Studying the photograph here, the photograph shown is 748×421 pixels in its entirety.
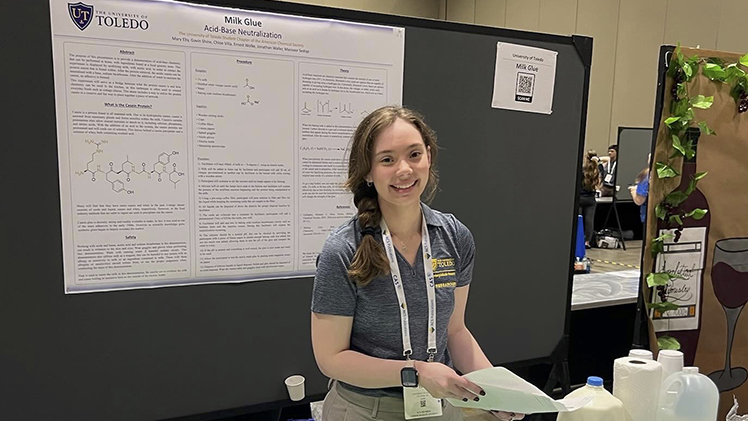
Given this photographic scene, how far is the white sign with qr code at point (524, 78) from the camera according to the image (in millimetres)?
1908

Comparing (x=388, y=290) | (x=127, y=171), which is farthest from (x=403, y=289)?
(x=127, y=171)

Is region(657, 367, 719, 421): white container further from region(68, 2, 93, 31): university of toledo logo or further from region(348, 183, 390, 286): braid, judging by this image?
region(68, 2, 93, 31): university of toledo logo

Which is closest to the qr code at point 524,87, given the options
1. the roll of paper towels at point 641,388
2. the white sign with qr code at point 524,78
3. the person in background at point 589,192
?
the white sign with qr code at point 524,78

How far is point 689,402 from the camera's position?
1.55 metres

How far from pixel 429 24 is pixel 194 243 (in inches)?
40.1

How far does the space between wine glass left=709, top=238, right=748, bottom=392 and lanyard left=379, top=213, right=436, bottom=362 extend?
1.37 m

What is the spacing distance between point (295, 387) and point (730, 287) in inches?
64.4

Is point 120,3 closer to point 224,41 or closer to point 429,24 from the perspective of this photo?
point 224,41

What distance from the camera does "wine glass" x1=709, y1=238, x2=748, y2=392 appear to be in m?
2.02

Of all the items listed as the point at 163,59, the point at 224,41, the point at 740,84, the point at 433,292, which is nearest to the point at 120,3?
the point at 163,59

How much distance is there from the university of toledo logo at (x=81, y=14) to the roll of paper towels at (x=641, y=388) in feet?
5.68

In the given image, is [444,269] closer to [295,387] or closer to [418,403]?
[418,403]

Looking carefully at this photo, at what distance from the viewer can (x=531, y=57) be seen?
1942 millimetres

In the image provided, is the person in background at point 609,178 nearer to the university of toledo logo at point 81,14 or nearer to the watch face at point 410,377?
the watch face at point 410,377
